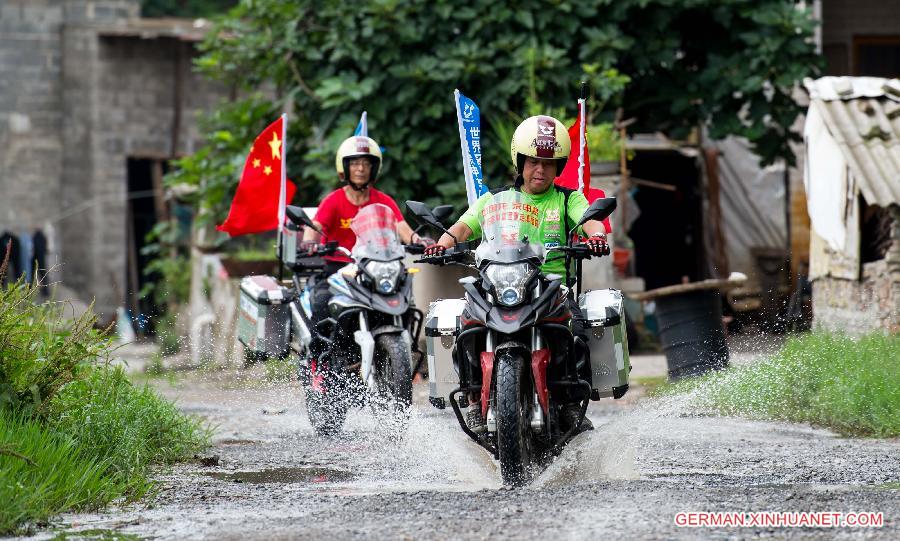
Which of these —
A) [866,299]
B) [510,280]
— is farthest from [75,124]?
[510,280]

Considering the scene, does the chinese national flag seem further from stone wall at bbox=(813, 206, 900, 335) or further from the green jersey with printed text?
stone wall at bbox=(813, 206, 900, 335)

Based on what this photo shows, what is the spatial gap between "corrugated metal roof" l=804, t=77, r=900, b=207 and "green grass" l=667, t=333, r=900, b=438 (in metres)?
1.53

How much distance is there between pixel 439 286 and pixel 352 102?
9.11ft

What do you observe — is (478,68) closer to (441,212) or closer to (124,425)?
(441,212)

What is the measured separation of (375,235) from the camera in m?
9.91

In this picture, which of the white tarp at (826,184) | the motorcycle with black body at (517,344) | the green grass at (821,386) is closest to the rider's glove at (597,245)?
the motorcycle with black body at (517,344)

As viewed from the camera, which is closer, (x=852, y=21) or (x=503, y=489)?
(x=503, y=489)

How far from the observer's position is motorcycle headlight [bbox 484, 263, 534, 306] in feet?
23.3

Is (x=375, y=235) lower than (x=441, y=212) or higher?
lower

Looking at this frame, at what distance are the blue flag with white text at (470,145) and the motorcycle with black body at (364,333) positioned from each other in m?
0.55

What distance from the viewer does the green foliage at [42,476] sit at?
6238 mm

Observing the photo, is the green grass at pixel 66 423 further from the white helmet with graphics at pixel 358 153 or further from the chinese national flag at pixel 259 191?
the chinese national flag at pixel 259 191

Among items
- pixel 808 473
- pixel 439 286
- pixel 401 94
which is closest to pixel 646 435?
pixel 808 473

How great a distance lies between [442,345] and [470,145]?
2.45 meters
